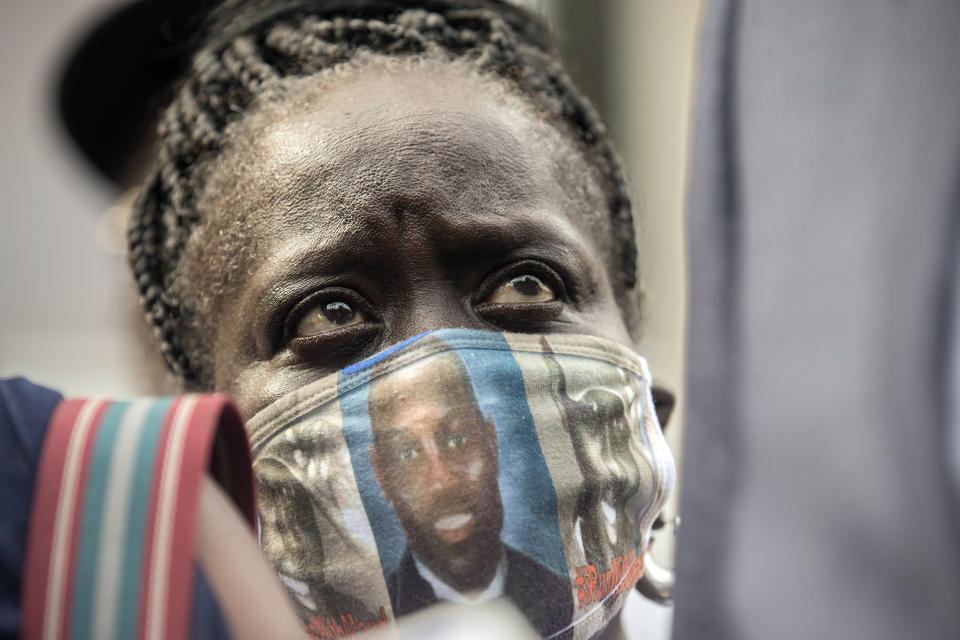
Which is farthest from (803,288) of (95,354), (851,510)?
(95,354)

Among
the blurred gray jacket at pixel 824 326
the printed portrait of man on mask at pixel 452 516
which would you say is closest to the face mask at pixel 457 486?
the printed portrait of man on mask at pixel 452 516

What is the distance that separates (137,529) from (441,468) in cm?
64

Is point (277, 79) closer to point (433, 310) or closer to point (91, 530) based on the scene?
point (433, 310)

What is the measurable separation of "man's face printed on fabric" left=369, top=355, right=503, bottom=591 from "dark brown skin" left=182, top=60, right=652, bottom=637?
15 cm

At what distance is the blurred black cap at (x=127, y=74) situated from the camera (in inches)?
91.7

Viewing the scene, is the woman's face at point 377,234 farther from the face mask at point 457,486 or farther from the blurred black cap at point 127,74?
the blurred black cap at point 127,74

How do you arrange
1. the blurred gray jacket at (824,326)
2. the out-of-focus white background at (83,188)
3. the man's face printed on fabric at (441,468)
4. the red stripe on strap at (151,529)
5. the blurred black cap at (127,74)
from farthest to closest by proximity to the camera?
the out-of-focus white background at (83,188), the blurred black cap at (127,74), the man's face printed on fabric at (441,468), the blurred gray jacket at (824,326), the red stripe on strap at (151,529)

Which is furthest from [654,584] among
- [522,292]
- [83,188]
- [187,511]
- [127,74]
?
[83,188]

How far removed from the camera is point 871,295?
1.01m

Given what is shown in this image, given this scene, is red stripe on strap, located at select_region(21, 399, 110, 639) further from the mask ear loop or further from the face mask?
the mask ear loop

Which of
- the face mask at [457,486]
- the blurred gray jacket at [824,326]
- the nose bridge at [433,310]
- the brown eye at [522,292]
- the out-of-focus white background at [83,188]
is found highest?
the blurred gray jacket at [824,326]

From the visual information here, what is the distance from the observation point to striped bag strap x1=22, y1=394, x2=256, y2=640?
2.21ft

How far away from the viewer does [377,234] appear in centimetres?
155

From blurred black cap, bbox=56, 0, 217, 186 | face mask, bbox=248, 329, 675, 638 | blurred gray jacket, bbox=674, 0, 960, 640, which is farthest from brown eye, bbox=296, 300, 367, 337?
blurred black cap, bbox=56, 0, 217, 186
